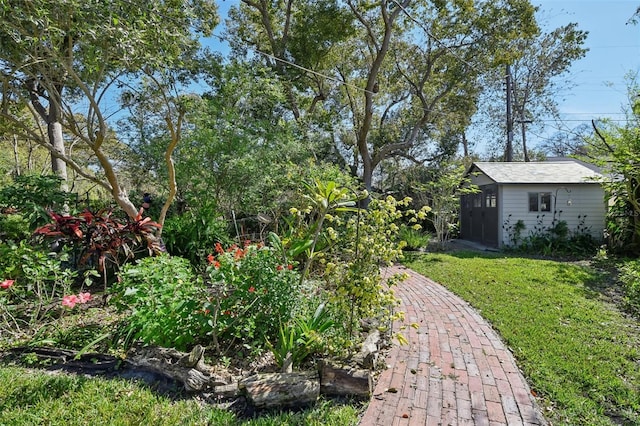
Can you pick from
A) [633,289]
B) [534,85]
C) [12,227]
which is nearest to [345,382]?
[633,289]

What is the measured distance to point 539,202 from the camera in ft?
33.0

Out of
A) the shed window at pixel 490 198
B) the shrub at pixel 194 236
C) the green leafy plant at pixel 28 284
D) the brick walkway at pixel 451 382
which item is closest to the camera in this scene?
the brick walkway at pixel 451 382

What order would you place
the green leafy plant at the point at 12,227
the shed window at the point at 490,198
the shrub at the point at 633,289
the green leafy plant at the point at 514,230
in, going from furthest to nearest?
1. the shed window at the point at 490,198
2. the green leafy plant at the point at 514,230
3. the green leafy plant at the point at 12,227
4. the shrub at the point at 633,289

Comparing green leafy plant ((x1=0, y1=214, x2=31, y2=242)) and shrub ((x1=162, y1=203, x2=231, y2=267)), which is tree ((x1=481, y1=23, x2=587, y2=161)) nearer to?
shrub ((x1=162, y1=203, x2=231, y2=267))

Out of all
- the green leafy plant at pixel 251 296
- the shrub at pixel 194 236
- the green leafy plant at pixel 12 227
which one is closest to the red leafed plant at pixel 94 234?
the shrub at pixel 194 236

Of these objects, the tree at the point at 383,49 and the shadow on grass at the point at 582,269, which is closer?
the shadow on grass at the point at 582,269

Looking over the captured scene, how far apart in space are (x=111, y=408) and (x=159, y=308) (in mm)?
792

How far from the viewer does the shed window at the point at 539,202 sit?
32.9 feet

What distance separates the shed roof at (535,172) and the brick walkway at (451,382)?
7628 millimetres

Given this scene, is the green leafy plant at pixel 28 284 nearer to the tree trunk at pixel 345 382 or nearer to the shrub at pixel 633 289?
the tree trunk at pixel 345 382

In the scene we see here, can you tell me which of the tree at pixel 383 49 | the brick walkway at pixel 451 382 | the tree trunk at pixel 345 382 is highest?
the tree at pixel 383 49

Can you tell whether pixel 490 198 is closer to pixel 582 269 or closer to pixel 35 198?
pixel 582 269

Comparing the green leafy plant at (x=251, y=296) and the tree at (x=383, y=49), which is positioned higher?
the tree at (x=383, y=49)

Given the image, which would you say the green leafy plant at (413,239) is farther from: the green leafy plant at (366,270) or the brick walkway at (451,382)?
the green leafy plant at (366,270)
